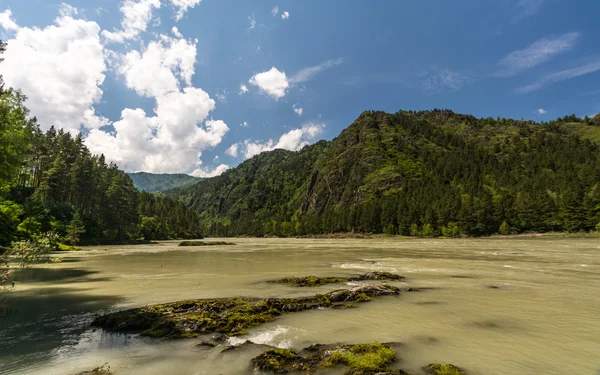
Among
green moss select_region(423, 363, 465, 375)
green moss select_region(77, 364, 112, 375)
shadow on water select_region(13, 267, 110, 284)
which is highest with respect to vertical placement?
green moss select_region(423, 363, 465, 375)

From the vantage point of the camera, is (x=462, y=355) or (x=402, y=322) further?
(x=402, y=322)

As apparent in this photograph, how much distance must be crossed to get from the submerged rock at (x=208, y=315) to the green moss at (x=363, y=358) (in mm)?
4123

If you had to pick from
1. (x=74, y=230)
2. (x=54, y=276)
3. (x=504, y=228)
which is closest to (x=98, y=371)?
(x=54, y=276)

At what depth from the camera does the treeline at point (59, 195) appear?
3197 centimetres

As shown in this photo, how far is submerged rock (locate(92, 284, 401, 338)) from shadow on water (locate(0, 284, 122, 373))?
55.3 inches

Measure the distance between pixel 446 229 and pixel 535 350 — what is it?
121 meters

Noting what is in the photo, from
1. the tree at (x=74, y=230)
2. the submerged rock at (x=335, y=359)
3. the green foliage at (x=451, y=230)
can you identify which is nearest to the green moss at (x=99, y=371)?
the submerged rock at (x=335, y=359)

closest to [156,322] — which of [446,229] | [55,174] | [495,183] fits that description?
[55,174]

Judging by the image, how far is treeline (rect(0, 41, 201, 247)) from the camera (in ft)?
105

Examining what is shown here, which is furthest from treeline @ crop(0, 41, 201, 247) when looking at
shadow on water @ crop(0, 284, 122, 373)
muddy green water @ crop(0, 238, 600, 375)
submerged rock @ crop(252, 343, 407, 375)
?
submerged rock @ crop(252, 343, 407, 375)

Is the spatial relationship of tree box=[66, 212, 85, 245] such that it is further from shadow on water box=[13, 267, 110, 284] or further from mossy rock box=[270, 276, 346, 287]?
mossy rock box=[270, 276, 346, 287]

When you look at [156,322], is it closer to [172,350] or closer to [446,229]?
[172,350]

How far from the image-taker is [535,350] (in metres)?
9.48

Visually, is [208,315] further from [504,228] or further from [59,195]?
[504,228]
